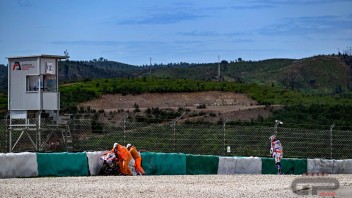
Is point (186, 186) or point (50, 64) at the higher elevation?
point (50, 64)

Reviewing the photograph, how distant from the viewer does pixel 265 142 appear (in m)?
39.7

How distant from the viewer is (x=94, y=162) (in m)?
29.1

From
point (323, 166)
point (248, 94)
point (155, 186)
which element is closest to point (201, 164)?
point (323, 166)

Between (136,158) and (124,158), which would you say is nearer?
(124,158)

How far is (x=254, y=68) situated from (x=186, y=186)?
5745 inches

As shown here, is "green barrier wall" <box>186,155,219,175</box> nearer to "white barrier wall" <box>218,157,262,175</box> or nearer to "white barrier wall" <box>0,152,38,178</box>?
"white barrier wall" <box>218,157,262,175</box>

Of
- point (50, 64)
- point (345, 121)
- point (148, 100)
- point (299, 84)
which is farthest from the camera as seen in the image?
point (299, 84)

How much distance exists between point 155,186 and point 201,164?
6.83 metres

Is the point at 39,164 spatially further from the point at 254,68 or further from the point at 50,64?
the point at 254,68

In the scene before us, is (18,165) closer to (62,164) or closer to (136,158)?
(62,164)

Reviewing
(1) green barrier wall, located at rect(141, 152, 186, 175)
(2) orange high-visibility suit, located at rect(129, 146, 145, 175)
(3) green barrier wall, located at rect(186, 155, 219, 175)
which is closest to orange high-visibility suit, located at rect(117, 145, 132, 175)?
(2) orange high-visibility suit, located at rect(129, 146, 145, 175)

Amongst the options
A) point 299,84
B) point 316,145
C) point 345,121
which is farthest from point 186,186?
point 299,84

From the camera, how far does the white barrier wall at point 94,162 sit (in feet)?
94.8

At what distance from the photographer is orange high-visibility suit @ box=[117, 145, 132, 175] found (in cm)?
2933
